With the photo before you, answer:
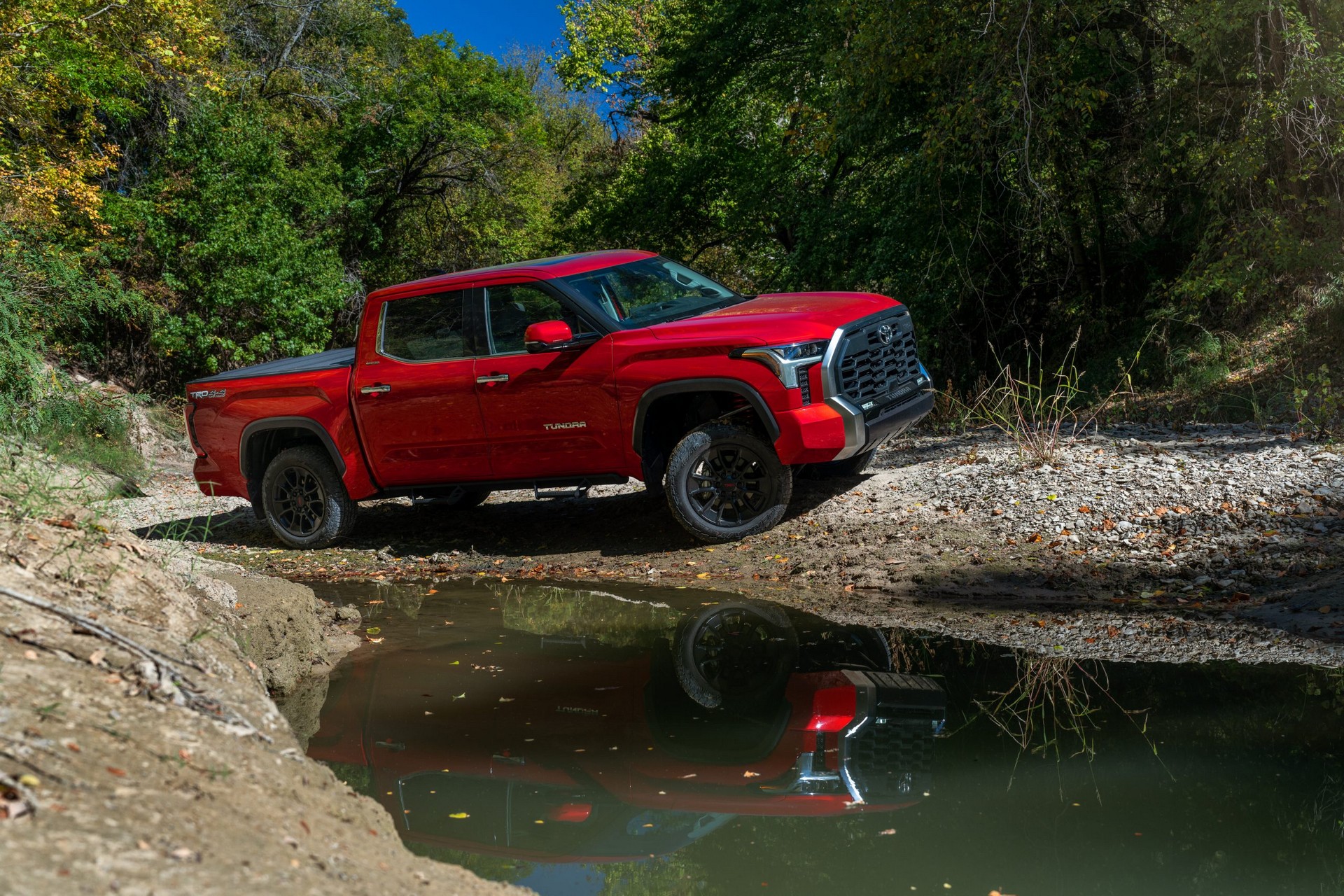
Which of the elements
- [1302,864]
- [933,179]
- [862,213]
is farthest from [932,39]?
[1302,864]

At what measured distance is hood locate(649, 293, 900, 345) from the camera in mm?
7762

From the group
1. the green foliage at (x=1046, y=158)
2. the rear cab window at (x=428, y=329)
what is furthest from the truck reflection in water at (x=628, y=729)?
the green foliage at (x=1046, y=158)

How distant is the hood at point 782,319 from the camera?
776cm

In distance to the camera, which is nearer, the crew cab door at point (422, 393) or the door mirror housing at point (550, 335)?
the door mirror housing at point (550, 335)

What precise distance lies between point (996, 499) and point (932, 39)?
7029 mm

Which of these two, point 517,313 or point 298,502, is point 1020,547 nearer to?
point 517,313

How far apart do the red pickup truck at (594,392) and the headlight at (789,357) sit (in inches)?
0.4

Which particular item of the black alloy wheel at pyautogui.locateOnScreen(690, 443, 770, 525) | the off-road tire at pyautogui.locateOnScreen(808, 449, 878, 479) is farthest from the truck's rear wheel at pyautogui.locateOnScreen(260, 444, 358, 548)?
the off-road tire at pyautogui.locateOnScreen(808, 449, 878, 479)

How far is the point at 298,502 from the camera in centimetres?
986

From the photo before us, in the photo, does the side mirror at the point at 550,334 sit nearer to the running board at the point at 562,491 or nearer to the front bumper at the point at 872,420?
the running board at the point at 562,491

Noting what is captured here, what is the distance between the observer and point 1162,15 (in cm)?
1284

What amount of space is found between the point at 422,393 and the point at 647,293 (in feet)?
5.98

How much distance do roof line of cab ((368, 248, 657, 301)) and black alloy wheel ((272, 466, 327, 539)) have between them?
168 cm

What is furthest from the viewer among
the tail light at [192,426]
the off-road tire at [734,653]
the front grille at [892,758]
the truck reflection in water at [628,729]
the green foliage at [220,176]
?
the green foliage at [220,176]
